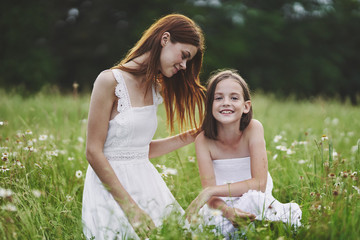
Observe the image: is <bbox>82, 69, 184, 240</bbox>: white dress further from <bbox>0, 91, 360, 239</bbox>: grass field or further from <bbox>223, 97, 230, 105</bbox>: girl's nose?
<bbox>223, 97, 230, 105</bbox>: girl's nose

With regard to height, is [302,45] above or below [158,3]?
below

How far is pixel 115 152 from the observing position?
7.11 ft

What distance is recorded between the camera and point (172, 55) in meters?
2.21

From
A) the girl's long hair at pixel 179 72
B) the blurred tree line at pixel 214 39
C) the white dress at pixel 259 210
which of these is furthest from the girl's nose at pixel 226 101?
the blurred tree line at pixel 214 39

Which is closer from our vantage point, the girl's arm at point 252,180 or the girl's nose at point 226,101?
the girl's arm at point 252,180

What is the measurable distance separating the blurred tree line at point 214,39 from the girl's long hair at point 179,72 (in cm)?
1251

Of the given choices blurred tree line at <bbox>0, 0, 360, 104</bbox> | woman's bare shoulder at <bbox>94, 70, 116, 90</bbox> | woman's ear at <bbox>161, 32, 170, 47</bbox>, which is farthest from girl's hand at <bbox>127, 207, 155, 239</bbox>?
blurred tree line at <bbox>0, 0, 360, 104</bbox>

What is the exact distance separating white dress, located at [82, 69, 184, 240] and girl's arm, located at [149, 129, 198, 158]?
0.84ft

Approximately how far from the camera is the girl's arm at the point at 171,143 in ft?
8.27

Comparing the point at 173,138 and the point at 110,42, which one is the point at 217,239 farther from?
the point at 110,42

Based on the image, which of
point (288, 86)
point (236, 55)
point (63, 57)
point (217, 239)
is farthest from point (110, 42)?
point (217, 239)

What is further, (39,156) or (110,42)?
(110,42)

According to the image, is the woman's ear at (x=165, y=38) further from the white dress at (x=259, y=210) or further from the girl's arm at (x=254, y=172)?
the white dress at (x=259, y=210)

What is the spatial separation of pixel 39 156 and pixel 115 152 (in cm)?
86
